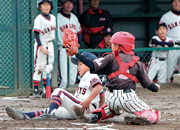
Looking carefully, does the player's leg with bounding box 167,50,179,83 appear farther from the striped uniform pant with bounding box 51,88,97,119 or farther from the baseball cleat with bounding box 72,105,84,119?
the baseball cleat with bounding box 72,105,84,119

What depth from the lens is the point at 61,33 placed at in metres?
8.33

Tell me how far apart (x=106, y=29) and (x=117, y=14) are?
2090 millimetres

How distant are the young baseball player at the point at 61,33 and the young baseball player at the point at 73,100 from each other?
12.9 ft

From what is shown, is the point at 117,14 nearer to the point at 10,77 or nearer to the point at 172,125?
the point at 10,77

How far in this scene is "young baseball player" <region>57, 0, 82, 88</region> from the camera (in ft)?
26.8

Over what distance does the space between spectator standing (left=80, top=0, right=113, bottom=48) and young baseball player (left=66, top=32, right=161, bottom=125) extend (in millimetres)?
5207

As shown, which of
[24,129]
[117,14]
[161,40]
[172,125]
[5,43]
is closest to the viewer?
[24,129]

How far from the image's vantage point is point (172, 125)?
379 centimetres

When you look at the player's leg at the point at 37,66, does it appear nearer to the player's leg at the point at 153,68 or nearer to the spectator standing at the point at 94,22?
the spectator standing at the point at 94,22

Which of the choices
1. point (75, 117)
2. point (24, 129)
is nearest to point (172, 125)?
point (75, 117)

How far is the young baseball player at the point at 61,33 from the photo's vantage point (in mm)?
8164

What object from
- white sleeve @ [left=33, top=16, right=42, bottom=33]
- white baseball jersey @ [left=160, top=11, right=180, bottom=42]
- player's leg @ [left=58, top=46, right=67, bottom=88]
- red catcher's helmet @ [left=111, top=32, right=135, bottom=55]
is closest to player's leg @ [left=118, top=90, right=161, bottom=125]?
red catcher's helmet @ [left=111, top=32, right=135, bottom=55]

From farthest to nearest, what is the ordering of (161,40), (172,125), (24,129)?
1. (161,40)
2. (172,125)
3. (24,129)

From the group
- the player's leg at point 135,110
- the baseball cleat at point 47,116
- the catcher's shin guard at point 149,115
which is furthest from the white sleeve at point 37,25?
the catcher's shin guard at point 149,115
